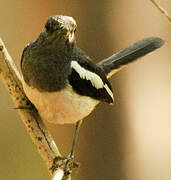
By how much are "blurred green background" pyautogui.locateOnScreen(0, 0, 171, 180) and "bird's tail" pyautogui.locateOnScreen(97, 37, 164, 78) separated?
1.02 m

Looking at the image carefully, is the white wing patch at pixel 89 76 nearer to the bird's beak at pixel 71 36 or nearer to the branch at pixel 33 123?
the bird's beak at pixel 71 36

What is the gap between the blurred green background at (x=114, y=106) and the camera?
174 inches

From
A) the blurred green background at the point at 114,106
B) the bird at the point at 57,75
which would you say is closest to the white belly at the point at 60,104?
the bird at the point at 57,75

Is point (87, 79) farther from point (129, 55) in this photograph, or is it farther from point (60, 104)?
point (129, 55)

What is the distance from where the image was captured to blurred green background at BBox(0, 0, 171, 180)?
14.5 feet

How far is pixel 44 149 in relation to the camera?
2.61 m

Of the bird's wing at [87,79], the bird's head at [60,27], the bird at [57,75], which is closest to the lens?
the bird's head at [60,27]

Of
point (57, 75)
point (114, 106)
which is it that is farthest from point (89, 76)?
point (114, 106)

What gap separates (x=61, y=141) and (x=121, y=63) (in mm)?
1566

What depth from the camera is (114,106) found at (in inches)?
176

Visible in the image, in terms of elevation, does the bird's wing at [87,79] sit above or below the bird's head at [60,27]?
below

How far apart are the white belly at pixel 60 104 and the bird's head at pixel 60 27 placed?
0.30 metres

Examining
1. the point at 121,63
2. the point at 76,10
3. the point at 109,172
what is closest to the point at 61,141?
the point at 109,172

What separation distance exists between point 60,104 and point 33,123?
18 centimetres
